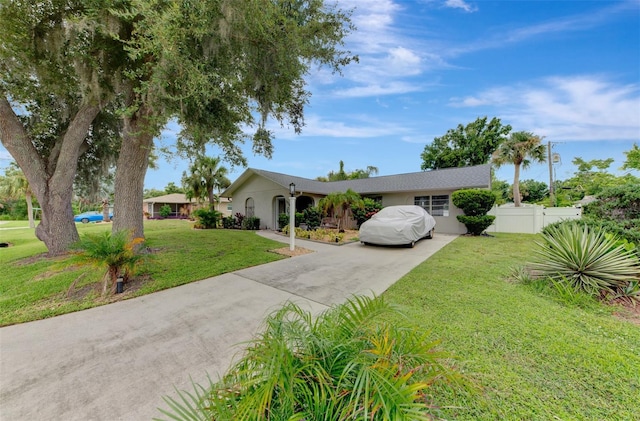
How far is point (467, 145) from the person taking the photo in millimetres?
26922

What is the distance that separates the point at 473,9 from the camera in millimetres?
6359

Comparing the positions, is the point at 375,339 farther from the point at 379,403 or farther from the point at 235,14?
the point at 235,14

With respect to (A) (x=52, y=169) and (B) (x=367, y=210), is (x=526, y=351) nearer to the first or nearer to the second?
(A) (x=52, y=169)

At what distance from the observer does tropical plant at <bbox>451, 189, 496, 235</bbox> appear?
11.6 m

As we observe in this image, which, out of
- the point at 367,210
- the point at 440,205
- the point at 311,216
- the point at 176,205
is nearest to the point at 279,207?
the point at 311,216

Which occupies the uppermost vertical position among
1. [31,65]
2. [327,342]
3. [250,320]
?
[31,65]

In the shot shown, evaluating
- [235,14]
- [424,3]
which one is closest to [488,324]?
[235,14]

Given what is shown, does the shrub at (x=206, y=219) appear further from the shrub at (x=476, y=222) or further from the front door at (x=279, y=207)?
the shrub at (x=476, y=222)

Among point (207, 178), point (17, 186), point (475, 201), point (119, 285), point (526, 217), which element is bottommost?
point (119, 285)

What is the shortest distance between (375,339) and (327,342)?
17.1 inches

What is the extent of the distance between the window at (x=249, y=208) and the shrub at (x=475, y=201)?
42.0 feet

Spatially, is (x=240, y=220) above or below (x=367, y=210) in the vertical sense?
below

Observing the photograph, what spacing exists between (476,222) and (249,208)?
1391 cm

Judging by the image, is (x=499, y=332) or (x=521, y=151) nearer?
(x=499, y=332)
